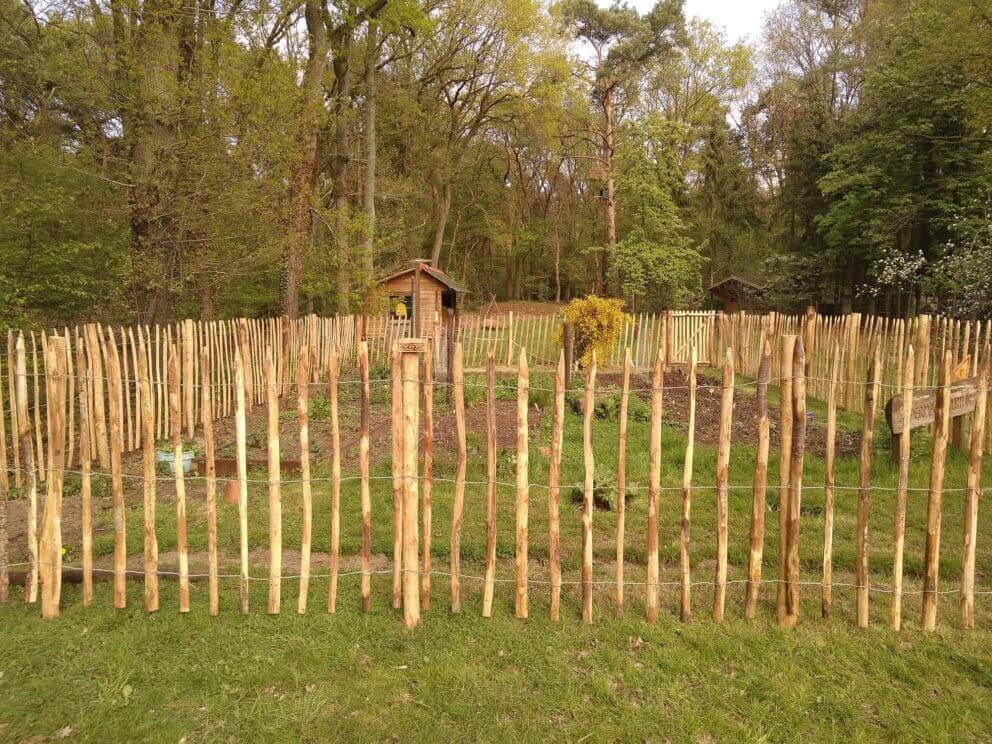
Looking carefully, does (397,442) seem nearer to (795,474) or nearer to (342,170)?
(795,474)

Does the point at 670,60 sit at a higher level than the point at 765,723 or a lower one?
higher

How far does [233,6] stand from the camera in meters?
12.1

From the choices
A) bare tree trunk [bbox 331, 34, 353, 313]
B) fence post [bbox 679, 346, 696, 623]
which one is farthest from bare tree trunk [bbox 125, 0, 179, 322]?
fence post [bbox 679, 346, 696, 623]

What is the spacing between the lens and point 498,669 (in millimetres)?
3248

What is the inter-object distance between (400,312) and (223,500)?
13932 millimetres

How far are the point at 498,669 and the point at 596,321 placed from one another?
1137 centimetres

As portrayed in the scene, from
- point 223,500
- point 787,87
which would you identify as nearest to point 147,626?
point 223,500

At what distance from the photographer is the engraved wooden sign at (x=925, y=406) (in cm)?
508

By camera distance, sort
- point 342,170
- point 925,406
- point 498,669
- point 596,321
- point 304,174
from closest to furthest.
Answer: point 498,669
point 925,406
point 304,174
point 596,321
point 342,170

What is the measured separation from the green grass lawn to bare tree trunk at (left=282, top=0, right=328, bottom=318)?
404 inches

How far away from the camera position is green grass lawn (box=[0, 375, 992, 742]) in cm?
282

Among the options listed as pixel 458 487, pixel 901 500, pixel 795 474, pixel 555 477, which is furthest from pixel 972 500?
pixel 458 487

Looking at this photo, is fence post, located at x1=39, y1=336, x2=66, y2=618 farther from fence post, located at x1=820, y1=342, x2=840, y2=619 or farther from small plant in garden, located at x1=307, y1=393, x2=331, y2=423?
small plant in garden, located at x1=307, y1=393, x2=331, y2=423

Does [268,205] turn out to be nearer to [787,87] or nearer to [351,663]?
[351,663]
